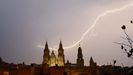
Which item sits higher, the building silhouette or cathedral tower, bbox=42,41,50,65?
cathedral tower, bbox=42,41,50,65

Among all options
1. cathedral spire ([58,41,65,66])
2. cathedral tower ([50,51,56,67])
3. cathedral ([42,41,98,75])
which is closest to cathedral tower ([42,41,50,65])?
cathedral ([42,41,98,75])

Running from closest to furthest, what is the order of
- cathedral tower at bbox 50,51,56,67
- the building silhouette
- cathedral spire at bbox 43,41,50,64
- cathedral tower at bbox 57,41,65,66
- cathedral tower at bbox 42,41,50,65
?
the building silhouette, cathedral tower at bbox 42,41,50,65, cathedral spire at bbox 43,41,50,64, cathedral tower at bbox 57,41,65,66, cathedral tower at bbox 50,51,56,67

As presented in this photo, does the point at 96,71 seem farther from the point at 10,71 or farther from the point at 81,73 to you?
the point at 10,71

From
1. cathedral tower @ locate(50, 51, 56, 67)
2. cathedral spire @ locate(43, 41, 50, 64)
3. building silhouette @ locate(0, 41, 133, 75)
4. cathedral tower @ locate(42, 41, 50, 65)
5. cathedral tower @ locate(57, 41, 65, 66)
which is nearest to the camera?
building silhouette @ locate(0, 41, 133, 75)

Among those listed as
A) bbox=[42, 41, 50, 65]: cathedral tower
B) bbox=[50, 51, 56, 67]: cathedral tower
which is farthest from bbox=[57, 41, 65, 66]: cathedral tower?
bbox=[42, 41, 50, 65]: cathedral tower

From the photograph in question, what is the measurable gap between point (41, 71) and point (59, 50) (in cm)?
2095

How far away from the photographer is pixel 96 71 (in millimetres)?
88688

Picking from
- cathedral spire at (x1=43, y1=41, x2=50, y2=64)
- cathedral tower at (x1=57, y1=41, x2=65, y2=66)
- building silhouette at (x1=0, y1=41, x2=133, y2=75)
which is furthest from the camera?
cathedral tower at (x1=57, y1=41, x2=65, y2=66)

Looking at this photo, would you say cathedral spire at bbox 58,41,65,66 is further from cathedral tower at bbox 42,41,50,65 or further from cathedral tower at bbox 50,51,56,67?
cathedral tower at bbox 42,41,50,65

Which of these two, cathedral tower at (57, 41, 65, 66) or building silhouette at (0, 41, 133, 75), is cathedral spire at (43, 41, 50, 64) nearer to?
building silhouette at (0, 41, 133, 75)

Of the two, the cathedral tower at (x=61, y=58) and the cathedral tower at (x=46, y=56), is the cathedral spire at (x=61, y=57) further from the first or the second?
the cathedral tower at (x=46, y=56)

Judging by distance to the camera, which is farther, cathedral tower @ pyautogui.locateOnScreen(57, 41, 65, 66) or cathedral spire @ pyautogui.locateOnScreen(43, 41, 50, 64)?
cathedral tower @ pyautogui.locateOnScreen(57, 41, 65, 66)

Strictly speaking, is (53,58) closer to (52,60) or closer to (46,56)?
(52,60)

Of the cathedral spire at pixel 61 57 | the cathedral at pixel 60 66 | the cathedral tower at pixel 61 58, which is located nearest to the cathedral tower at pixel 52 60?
the cathedral at pixel 60 66
